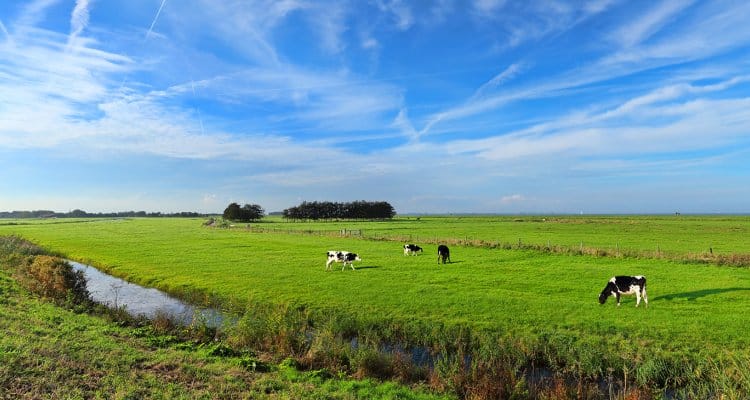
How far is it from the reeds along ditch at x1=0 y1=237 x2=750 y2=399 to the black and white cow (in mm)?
5390

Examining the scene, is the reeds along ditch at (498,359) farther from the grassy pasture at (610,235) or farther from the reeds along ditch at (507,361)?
the grassy pasture at (610,235)

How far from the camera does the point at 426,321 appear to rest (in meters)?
16.5

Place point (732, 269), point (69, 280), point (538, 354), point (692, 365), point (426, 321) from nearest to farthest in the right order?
point (692, 365), point (538, 354), point (426, 321), point (69, 280), point (732, 269)

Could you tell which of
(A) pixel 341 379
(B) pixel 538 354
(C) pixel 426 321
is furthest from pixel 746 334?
(A) pixel 341 379

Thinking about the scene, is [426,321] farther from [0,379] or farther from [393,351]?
[0,379]

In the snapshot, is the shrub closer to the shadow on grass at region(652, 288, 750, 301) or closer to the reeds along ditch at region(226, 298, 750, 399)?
the reeds along ditch at region(226, 298, 750, 399)

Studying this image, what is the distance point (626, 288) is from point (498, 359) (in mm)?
9971

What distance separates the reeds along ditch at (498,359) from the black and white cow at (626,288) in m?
5.39

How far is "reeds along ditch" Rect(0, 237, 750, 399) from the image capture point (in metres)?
10.4

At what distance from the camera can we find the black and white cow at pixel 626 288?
18.4 m

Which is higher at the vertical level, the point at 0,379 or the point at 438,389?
the point at 0,379

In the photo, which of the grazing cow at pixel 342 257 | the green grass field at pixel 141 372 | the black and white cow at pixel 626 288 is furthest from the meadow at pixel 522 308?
the green grass field at pixel 141 372

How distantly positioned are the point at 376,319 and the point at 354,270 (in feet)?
40.1

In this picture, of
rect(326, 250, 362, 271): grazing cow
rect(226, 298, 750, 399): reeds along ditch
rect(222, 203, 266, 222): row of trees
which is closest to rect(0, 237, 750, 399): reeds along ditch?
rect(226, 298, 750, 399): reeds along ditch
